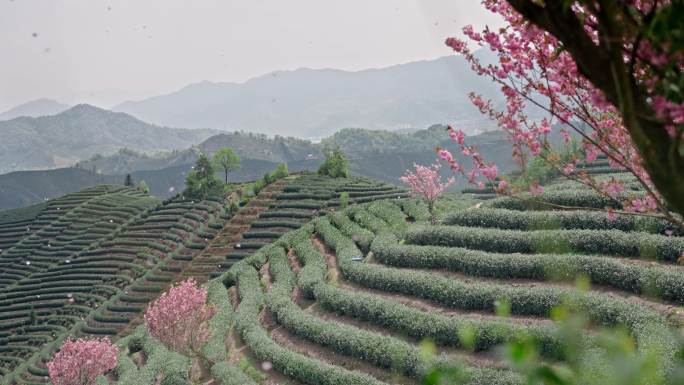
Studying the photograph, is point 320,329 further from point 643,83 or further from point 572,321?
point 572,321

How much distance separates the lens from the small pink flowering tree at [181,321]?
894 inches

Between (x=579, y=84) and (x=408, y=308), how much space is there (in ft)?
47.1

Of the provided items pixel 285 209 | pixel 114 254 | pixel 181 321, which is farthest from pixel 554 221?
pixel 114 254

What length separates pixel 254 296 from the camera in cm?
2934

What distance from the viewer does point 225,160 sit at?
308ft

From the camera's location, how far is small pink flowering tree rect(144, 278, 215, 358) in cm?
2272

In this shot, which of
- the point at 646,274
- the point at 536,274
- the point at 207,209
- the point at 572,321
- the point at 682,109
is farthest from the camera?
the point at 207,209

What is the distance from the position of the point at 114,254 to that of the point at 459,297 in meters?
57.7

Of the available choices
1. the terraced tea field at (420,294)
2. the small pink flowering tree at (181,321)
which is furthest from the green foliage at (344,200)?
the small pink flowering tree at (181,321)

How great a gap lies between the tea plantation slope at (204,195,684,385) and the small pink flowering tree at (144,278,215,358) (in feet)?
5.69

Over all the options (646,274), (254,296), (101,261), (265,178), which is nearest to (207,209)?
(265,178)

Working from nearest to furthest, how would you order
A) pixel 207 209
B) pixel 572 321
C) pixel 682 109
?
pixel 572 321, pixel 682 109, pixel 207 209

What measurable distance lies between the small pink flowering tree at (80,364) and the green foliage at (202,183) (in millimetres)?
55429

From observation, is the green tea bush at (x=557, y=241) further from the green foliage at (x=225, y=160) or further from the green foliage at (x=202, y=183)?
the green foliage at (x=225, y=160)
